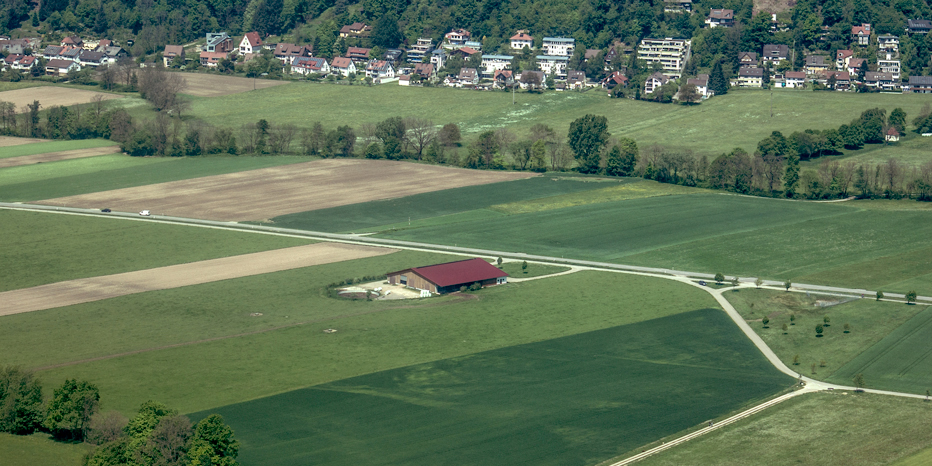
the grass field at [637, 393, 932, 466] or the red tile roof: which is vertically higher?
the red tile roof

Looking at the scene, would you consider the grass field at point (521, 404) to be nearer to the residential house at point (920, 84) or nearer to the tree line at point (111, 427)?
the tree line at point (111, 427)

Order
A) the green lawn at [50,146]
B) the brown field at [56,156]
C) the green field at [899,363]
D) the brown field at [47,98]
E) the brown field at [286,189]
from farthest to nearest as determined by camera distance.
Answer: the brown field at [47,98]
the green lawn at [50,146]
the brown field at [56,156]
the brown field at [286,189]
the green field at [899,363]

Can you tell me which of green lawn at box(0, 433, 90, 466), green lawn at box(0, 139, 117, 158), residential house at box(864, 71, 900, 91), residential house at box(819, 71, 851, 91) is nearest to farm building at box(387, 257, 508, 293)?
green lawn at box(0, 433, 90, 466)

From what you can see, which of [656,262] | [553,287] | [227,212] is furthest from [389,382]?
[227,212]

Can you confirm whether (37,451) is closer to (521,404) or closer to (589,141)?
(521,404)

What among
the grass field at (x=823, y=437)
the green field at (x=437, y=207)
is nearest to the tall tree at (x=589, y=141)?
the green field at (x=437, y=207)

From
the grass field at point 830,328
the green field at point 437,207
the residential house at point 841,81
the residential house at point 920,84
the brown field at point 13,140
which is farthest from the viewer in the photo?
the residential house at point 841,81

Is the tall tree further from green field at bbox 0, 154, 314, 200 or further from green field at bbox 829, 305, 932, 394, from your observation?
green field at bbox 829, 305, 932, 394

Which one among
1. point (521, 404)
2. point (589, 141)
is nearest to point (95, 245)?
point (521, 404)
